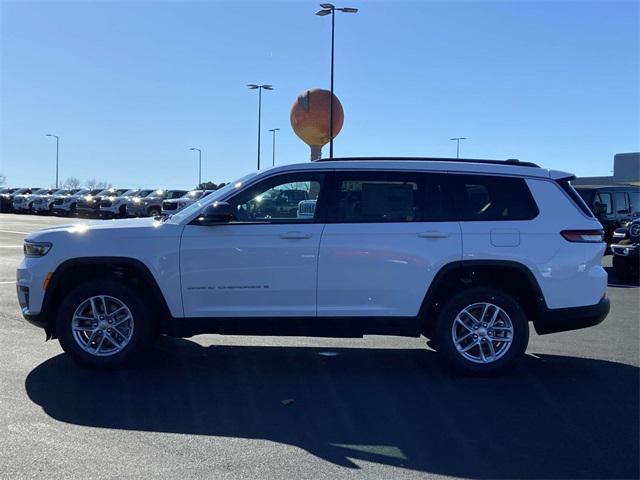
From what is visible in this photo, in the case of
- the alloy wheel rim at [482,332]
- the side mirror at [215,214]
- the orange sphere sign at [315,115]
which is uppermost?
the orange sphere sign at [315,115]

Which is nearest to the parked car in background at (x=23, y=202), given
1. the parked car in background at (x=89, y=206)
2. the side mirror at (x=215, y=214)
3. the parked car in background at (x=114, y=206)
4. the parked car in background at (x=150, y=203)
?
the parked car in background at (x=89, y=206)

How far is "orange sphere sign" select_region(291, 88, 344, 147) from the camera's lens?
37.8m

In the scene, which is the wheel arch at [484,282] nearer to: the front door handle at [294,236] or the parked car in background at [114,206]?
the front door handle at [294,236]

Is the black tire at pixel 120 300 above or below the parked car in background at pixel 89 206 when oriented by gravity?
below

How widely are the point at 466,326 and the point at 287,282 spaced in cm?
171

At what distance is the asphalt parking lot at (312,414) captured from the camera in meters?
3.92

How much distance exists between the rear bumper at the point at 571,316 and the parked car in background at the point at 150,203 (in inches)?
1202

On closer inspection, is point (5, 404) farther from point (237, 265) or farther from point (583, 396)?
point (583, 396)

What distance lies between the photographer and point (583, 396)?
5359mm

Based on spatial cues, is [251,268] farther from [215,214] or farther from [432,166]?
[432,166]

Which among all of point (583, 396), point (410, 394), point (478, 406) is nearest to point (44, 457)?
point (410, 394)

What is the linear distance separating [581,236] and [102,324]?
177 inches

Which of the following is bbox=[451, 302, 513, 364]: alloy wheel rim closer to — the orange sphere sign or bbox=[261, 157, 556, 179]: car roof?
bbox=[261, 157, 556, 179]: car roof

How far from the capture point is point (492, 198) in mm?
5934
